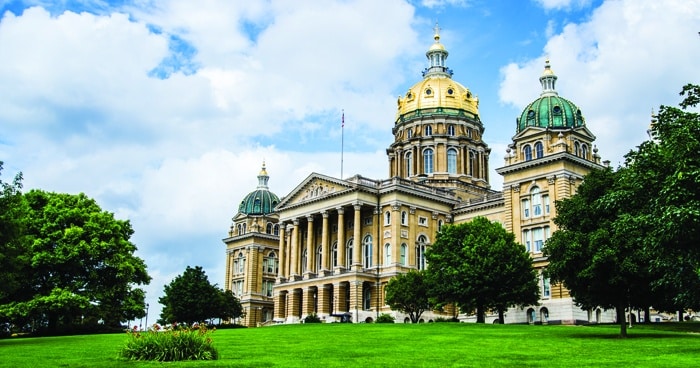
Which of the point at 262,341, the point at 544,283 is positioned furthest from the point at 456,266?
the point at 262,341

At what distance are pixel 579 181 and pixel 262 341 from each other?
48.3m

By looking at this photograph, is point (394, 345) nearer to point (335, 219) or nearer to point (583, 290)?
point (583, 290)

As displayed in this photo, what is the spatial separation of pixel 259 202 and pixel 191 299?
40.7 meters

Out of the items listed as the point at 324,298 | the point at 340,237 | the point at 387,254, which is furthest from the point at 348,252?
the point at 387,254

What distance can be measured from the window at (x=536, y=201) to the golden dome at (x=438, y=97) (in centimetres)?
3275

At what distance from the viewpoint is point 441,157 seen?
10775cm

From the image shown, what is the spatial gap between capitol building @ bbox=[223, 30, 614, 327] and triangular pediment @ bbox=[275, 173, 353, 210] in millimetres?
142

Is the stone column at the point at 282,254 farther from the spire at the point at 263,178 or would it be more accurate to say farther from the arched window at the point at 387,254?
the spire at the point at 263,178

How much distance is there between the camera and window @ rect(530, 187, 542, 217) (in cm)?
8000

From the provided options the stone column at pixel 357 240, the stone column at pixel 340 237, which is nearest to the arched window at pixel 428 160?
the stone column at pixel 340 237

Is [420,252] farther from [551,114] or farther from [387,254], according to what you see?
[551,114]

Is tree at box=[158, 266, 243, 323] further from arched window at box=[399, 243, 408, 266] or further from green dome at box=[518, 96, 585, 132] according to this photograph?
green dome at box=[518, 96, 585, 132]

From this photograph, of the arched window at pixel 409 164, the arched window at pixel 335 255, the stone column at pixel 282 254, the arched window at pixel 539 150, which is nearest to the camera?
the arched window at pixel 539 150

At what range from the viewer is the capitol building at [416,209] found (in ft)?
262
